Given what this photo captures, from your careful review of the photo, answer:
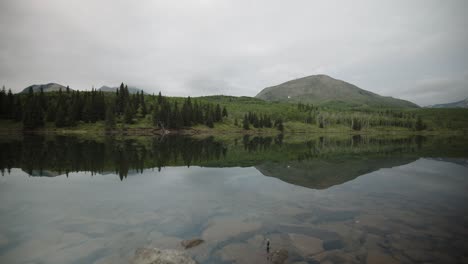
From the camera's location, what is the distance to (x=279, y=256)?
9703mm

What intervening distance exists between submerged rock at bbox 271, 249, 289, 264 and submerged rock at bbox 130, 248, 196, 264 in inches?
126

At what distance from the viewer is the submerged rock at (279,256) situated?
941 centimetres

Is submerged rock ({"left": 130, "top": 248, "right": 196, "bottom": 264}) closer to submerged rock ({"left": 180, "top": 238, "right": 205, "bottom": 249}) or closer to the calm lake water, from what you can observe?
the calm lake water

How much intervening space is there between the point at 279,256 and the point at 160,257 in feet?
15.5

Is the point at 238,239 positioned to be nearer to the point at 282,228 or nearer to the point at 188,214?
the point at 282,228

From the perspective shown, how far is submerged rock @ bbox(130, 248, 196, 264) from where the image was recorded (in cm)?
870

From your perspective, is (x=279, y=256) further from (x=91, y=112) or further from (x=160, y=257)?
(x=91, y=112)

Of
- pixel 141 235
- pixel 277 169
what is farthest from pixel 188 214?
pixel 277 169

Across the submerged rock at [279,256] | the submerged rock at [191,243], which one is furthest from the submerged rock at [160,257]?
the submerged rock at [279,256]

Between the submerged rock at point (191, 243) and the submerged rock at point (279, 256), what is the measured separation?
3530 mm

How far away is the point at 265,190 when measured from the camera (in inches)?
830

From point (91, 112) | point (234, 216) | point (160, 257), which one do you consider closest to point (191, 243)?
point (160, 257)

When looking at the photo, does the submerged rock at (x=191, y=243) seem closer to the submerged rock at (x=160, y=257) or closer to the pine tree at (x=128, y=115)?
the submerged rock at (x=160, y=257)

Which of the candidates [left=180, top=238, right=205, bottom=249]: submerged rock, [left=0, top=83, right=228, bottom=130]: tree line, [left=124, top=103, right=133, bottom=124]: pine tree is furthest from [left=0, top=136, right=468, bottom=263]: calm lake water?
[left=124, top=103, right=133, bottom=124]: pine tree
